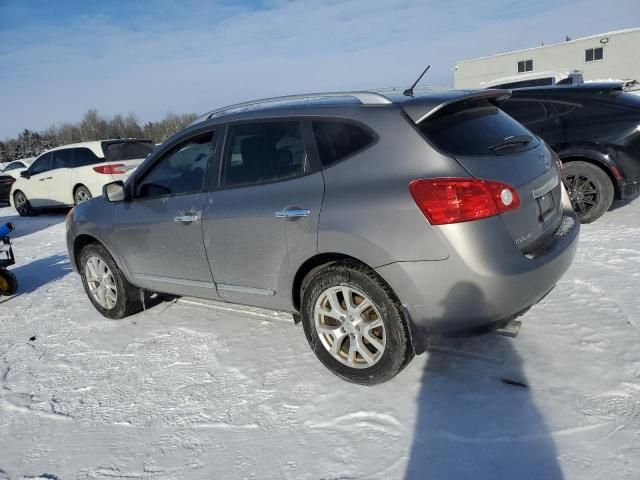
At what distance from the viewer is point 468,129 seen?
2986 millimetres

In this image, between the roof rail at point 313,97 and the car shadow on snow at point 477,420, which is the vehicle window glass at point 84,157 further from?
the car shadow on snow at point 477,420

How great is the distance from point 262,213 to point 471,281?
140 centimetres

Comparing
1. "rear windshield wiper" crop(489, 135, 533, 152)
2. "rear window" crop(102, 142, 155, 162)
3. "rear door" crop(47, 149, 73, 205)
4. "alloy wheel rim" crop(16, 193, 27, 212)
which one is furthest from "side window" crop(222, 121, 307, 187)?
"alloy wheel rim" crop(16, 193, 27, 212)

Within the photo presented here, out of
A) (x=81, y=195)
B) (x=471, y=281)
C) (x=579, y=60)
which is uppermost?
(x=579, y=60)

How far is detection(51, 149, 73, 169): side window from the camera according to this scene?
1194 cm

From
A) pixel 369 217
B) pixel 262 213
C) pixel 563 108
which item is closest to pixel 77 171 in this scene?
pixel 262 213

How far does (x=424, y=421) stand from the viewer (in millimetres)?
2719

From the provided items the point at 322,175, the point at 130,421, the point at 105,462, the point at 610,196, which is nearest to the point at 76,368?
the point at 130,421

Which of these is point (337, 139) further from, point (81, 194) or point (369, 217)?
point (81, 194)

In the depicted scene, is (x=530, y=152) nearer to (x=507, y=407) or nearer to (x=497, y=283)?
(x=497, y=283)

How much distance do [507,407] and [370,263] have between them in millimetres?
1080

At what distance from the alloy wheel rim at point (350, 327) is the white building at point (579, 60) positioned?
31.6 meters

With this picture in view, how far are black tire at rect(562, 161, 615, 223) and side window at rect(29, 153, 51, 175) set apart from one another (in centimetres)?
1165

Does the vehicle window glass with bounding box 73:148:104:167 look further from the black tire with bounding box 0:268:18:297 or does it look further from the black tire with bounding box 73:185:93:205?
the black tire with bounding box 0:268:18:297
